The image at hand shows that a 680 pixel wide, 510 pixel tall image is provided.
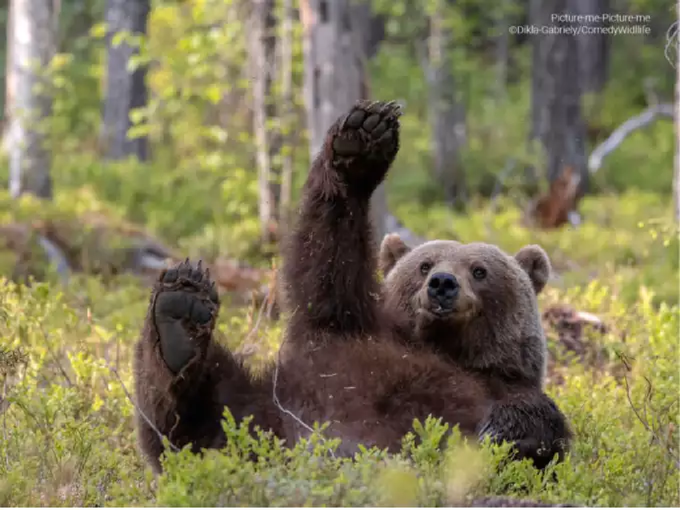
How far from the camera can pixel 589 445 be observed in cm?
470

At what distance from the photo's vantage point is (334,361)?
4746 mm

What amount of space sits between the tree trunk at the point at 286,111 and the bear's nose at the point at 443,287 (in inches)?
290

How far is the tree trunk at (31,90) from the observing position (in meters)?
13.2

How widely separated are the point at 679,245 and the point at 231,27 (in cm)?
535

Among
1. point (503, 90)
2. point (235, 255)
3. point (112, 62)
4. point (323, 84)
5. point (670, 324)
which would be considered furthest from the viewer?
point (503, 90)

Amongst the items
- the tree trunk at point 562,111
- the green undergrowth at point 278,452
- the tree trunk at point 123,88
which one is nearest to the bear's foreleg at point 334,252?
the green undergrowth at point 278,452

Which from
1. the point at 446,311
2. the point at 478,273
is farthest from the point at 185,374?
the point at 478,273

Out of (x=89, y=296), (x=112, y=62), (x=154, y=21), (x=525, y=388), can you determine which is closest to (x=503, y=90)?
(x=112, y=62)

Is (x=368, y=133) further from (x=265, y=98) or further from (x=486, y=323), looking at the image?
(x=265, y=98)

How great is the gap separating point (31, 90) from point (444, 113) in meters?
9.49

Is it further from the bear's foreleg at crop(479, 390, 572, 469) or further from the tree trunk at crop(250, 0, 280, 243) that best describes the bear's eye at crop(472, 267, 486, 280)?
the tree trunk at crop(250, 0, 280, 243)

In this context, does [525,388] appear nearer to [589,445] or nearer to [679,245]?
[589,445]

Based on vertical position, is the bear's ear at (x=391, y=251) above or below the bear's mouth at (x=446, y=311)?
above

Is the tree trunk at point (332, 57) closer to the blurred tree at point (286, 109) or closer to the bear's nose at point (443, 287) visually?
the blurred tree at point (286, 109)
